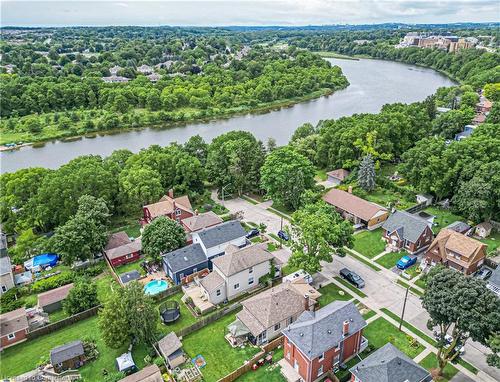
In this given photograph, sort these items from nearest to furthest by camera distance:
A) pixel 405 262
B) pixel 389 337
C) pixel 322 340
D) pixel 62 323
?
pixel 322 340, pixel 389 337, pixel 62 323, pixel 405 262

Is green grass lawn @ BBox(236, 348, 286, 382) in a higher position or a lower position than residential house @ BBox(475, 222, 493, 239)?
lower

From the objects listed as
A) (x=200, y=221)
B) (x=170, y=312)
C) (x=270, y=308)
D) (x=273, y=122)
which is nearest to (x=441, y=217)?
(x=270, y=308)

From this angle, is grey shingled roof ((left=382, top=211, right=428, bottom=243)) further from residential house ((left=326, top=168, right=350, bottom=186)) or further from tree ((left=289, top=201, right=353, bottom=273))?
residential house ((left=326, top=168, right=350, bottom=186))

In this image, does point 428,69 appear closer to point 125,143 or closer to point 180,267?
point 125,143

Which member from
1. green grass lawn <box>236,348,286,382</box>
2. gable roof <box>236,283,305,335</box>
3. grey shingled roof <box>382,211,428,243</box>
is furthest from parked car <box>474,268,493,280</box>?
green grass lawn <box>236,348,286,382</box>

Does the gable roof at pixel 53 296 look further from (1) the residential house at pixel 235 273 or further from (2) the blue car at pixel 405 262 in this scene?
(2) the blue car at pixel 405 262

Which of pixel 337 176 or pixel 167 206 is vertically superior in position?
pixel 167 206

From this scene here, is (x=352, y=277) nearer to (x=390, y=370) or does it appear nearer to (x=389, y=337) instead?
(x=389, y=337)

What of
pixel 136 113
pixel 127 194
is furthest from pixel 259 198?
pixel 136 113
